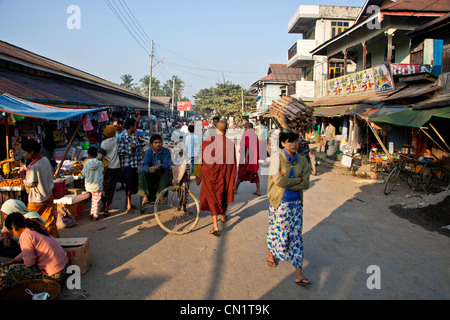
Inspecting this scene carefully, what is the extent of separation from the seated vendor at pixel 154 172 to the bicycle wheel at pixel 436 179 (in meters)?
6.75

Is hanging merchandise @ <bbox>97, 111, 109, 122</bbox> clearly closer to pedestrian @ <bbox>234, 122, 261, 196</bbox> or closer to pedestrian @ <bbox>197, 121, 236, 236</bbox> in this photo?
pedestrian @ <bbox>234, 122, 261, 196</bbox>

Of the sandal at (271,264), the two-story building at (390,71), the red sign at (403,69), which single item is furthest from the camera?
the red sign at (403,69)

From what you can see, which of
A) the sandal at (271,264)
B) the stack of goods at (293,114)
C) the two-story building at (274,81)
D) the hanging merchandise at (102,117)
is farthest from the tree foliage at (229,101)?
the sandal at (271,264)

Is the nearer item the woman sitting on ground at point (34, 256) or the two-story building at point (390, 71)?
the woman sitting on ground at point (34, 256)

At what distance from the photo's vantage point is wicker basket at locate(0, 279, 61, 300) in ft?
9.92

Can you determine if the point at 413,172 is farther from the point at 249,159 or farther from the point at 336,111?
the point at 336,111

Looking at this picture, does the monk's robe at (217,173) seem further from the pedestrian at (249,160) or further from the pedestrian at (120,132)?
the pedestrian at (249,160)

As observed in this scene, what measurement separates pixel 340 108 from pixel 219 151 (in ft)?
35.2

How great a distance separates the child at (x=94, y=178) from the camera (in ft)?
18.8

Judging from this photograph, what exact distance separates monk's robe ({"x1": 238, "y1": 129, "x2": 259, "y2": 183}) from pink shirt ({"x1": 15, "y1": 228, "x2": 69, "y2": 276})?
4.99m

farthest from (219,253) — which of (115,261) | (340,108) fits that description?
(340,108)

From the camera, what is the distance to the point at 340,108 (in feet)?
46.2

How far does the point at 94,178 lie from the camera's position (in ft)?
18.9

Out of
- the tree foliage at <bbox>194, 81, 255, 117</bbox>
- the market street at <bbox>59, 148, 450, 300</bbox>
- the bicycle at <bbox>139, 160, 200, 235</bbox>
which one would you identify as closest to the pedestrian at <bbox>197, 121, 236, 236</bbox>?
the bicycle at <bbox>139, 160, 200, 235</bbox>
